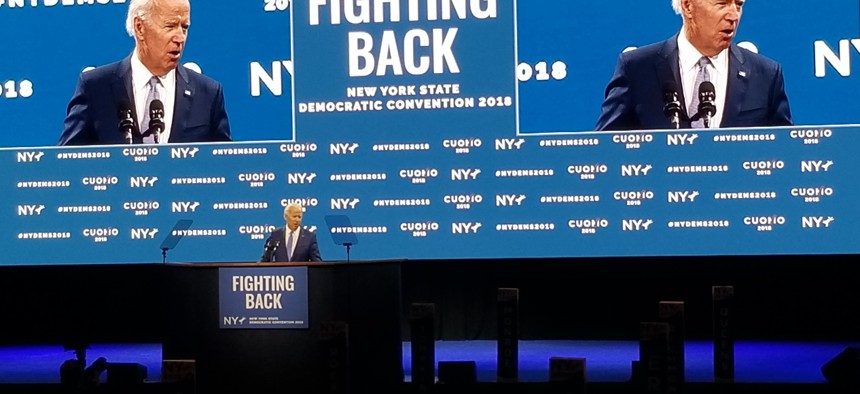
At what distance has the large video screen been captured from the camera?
7957mm

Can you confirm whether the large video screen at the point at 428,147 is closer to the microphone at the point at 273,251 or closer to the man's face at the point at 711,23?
the man's face at the point at 711,23

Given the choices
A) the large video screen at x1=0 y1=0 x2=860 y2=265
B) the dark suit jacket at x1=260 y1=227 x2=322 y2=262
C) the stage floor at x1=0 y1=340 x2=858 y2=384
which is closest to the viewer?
the stage floor at x1=0 y1=340 x2=858 y2=384

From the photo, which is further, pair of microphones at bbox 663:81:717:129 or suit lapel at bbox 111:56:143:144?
suit lapel at bbox 111:56:143:144

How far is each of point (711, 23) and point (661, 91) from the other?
0.58 metres

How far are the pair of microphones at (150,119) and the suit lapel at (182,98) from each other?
0.11 metres

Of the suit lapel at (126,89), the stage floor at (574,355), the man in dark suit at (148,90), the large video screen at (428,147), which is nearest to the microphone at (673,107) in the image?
the large video screen at (428,147)

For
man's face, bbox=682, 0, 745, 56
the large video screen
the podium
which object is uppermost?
man's face, bbox=682, 0, 745, 56

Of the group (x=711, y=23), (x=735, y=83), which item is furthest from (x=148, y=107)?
(x=735, y=83)

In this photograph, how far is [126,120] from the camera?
28.4 feet

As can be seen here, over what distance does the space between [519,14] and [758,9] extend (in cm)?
164

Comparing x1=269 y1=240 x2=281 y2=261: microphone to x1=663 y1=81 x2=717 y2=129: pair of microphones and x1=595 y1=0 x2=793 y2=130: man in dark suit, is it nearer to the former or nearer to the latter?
x1=595 y1=0 x2=793 y2=130: man in dark suit

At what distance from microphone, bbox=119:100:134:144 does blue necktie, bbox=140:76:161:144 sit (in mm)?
89

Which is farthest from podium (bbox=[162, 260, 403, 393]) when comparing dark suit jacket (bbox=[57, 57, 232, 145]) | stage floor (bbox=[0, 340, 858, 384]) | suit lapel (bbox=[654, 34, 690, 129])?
suit lapel (bbox=[654, 34, 690, 129])

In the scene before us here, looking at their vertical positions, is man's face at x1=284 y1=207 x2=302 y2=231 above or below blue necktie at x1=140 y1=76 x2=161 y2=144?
below
